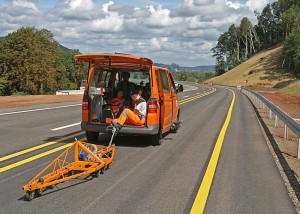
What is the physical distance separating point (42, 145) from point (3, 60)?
68044 mm

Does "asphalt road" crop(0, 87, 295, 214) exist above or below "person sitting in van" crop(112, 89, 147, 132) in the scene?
below

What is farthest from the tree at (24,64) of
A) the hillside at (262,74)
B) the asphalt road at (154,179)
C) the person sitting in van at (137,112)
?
the person sitting in van at (137,112)

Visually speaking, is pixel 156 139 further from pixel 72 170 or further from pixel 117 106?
pixel 72 170

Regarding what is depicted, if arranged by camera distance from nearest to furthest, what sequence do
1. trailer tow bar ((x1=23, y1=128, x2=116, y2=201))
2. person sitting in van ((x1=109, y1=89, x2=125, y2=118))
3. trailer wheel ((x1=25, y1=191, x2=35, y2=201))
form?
trailer wheel ((x1=25, y1=191, x2=35, y2=201))
trailer tow bar ((x1=23, y1=128, x2=116, y2=201))
person sitting in van ((x1=109, y1=89, x2=125, y2=118))

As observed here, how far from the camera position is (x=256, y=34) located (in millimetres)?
149875

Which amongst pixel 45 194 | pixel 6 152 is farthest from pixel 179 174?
pixel 6 152

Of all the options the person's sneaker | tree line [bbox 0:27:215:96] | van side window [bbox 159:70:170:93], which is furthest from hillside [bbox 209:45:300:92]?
the person's sneaker

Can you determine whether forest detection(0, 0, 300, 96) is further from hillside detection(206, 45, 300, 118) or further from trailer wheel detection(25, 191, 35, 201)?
trailer wheel detection(25, 191, 35, 201)

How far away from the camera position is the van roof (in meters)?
9.41

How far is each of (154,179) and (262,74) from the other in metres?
103

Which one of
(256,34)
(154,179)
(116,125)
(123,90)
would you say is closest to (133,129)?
(116,125)

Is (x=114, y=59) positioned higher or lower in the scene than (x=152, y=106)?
higher

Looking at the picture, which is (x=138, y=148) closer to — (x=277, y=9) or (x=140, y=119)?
(x=140, y=119)

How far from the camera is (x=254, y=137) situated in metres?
12.7
